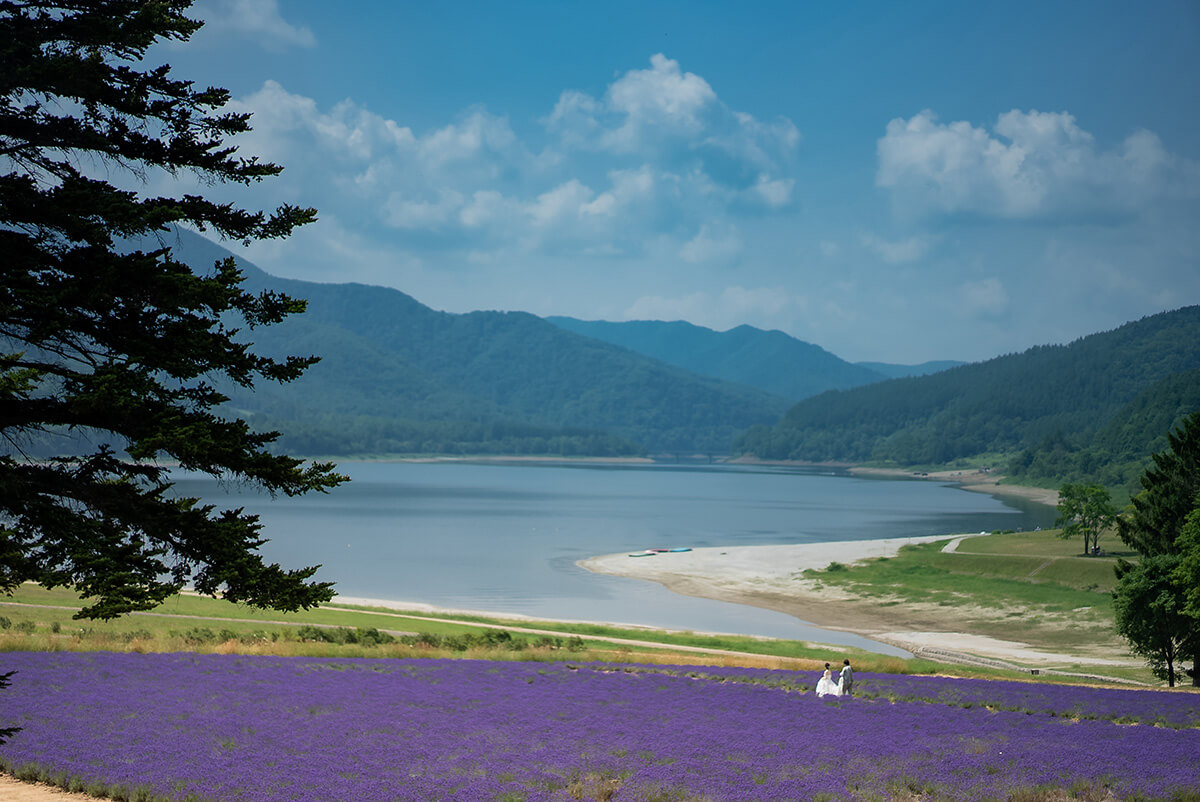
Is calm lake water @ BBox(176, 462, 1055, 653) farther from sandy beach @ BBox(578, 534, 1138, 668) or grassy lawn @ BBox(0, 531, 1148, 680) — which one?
grassy lawn @ BBox(0, 531, 1148, 680)

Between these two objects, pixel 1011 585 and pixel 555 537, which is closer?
pixel 1011 585

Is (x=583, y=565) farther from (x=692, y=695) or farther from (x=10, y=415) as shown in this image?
(x=10, y=415)

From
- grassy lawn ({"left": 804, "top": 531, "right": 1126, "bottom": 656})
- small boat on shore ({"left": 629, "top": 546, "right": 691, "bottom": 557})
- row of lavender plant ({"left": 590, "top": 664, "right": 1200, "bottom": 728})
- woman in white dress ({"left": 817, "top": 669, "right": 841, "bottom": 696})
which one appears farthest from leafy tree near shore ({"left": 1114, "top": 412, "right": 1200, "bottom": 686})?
small boat on shore ({"left": 629, "top": 546, "right": 691, "bottom": 557})

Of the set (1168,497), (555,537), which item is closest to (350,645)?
(1168,497)

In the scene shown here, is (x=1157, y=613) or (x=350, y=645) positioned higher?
(x=1157, y=613)

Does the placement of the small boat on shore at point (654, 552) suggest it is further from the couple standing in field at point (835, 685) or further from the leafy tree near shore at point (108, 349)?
the leafy tree near shore at point (108, 349)

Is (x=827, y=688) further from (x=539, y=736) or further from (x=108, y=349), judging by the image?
(x=108, y=349)
